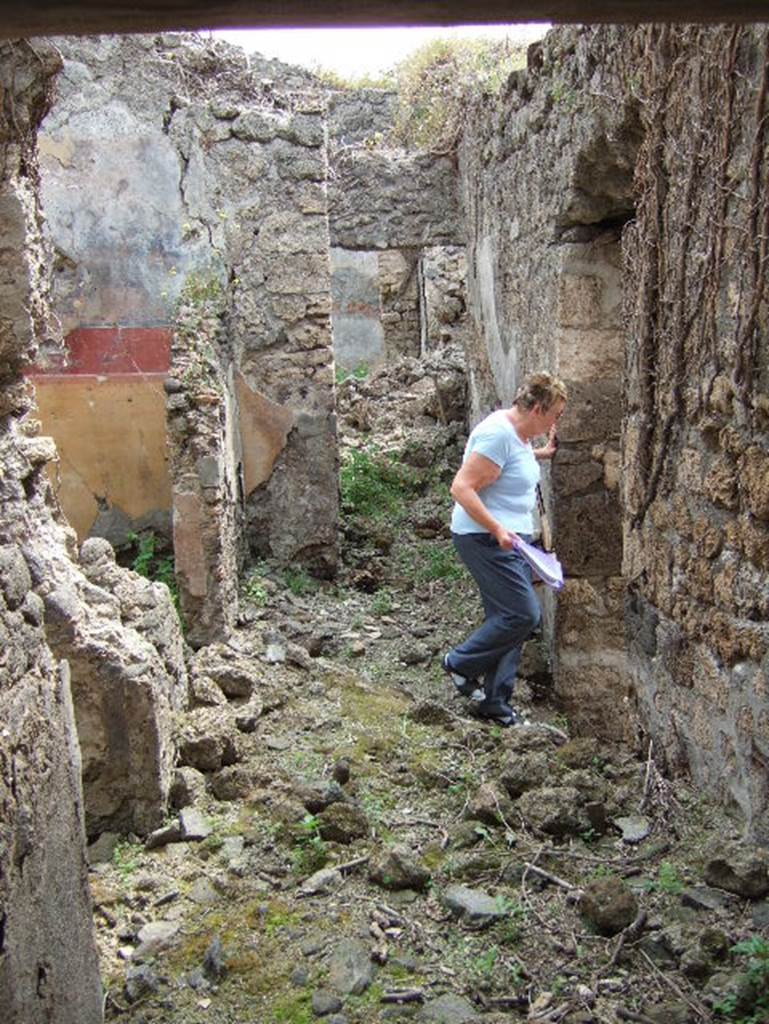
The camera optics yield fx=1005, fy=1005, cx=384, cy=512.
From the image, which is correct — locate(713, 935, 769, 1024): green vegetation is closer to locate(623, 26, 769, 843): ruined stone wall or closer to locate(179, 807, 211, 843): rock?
locate(623, 26, 769, 843): ruined stone wall

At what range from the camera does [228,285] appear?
239 inches

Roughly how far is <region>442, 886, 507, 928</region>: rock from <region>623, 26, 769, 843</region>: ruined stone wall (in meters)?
0.68

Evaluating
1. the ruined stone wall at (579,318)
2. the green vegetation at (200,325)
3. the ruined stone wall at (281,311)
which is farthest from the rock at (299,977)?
the ruined stone wall at (281,311)

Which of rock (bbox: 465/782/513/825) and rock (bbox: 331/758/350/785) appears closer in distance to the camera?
rock (bbox: 465/782/513/825)

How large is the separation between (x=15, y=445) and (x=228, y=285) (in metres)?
3.89

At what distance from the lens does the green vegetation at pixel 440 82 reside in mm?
7758

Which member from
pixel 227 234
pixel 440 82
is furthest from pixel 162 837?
pixel 440 82

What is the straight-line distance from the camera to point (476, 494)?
4199 millimetres

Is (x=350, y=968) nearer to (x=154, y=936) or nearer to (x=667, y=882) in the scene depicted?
(x=154, y=936)

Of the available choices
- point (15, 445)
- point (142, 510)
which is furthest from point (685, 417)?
point (142, 510)

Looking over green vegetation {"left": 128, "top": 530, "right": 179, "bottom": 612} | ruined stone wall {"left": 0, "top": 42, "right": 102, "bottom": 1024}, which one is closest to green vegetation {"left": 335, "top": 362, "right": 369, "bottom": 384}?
green vegetation {"left": 128, "top": 530, "right": 179, "bottom": 612}

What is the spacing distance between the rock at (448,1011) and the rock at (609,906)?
0.37 metres

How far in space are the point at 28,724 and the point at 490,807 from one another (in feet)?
5.45

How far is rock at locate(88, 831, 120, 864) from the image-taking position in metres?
3.24
